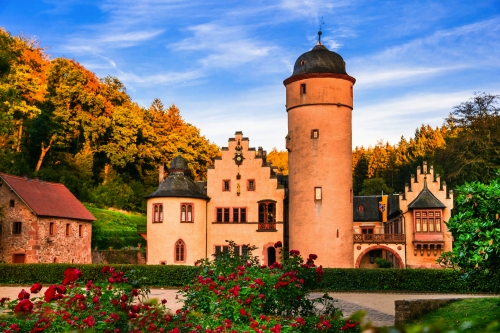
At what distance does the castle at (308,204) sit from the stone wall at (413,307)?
16068mm

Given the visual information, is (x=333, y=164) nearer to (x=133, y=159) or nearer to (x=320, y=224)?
(x=320, y=224)

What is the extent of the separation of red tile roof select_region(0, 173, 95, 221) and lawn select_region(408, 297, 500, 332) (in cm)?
2504

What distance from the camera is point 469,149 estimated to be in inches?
1818

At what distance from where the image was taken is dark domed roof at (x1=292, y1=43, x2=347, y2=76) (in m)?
35.0

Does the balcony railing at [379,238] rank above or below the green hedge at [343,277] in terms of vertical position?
above

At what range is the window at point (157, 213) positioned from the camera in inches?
1433

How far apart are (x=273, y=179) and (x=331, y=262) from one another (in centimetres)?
697

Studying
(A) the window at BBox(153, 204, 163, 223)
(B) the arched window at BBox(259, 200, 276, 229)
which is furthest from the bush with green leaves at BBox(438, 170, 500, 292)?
(A) the window at BBox(153, 204, 163, 223)

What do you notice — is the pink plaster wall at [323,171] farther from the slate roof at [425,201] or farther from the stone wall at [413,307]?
the stone wall at [413,307]

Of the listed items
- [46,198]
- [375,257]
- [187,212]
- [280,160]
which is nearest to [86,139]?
[46,198]

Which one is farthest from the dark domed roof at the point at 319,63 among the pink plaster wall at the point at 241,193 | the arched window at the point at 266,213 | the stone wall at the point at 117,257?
the stone wall at the point at 117,257

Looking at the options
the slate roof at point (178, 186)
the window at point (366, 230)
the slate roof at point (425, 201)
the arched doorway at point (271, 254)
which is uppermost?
the slate roof at point (178, 186)

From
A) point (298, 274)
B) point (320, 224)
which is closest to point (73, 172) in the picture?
point (320, 224)

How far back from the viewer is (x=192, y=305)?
12.2 metres
